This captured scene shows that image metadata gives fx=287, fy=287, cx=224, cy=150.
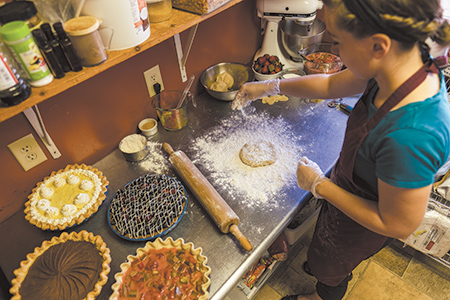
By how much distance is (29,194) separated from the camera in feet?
4.66

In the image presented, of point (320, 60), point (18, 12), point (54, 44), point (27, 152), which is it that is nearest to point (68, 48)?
point (54, 44)

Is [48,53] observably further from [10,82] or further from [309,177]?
[309,177]

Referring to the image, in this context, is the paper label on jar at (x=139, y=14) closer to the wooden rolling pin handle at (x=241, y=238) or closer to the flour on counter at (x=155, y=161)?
the flour on counter at (x=155, y=161)

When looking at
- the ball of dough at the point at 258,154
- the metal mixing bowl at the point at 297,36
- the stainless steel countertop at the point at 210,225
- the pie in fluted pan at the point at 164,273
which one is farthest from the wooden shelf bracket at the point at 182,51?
the pie in fluted pan at the point at 164,273

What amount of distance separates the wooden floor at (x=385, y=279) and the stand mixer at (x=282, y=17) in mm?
1403

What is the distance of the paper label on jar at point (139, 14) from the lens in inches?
38.4

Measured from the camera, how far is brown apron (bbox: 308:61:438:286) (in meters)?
0.93

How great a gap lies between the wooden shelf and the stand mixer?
1.66 ft

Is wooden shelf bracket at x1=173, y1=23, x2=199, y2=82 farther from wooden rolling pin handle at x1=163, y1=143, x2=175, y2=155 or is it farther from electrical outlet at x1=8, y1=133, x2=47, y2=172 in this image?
electrical outlet at x1=8, y1=133, x2=47, y2=172

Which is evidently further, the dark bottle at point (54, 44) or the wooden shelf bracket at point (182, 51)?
the wooden shelf bracket at point (182, 51)

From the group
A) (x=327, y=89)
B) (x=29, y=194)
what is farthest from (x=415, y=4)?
(x=29, y=194)

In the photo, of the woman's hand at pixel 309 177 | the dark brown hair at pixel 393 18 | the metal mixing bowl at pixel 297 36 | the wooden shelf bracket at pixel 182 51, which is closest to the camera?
the dark brown hair at pixel 393 18

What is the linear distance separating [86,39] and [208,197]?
30.9 inches

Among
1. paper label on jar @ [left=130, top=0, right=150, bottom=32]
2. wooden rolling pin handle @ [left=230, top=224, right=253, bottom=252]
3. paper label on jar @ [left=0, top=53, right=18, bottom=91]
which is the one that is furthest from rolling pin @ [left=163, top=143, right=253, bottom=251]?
paper label on jar @ [left=0, top=53, right=18, bottom=91]
